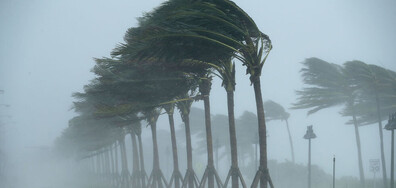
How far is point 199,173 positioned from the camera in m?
78.8

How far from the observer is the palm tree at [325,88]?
36.0m


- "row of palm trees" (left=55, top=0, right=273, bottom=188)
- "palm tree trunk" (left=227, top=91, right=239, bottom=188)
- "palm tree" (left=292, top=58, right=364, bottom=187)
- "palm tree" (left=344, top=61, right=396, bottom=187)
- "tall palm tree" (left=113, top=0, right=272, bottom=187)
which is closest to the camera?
"tall palm tree" (left=113, top=0, right=272, bottom=187)

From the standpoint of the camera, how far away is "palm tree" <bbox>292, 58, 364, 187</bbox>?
36.0 metres

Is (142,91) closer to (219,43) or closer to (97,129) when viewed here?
(219,43)

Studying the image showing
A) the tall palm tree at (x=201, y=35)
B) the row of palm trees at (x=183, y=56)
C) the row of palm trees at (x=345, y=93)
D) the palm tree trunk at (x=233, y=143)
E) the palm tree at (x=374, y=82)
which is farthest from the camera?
the row of palm trees at (x=345, y=93)

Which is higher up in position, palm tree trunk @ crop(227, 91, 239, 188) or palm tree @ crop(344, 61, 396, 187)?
palm tree @ crop(344, 61, 396, 187)

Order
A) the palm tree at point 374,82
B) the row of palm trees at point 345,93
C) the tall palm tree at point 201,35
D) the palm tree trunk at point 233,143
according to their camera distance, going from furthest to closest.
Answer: the row of palm trees at point 345,93 < the palm tree at point 374,82 < the palm tree trunk at point 233,143 < the tall palm tree at point 201,35

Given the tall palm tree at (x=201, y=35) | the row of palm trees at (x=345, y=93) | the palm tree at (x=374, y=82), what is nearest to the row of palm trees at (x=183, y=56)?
the tall palm tree at (x=201, y=35)

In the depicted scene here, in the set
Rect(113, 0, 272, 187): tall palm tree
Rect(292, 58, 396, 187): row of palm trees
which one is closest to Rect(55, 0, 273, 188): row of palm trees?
Rect(113, 0, 272, 187): tall palm tree

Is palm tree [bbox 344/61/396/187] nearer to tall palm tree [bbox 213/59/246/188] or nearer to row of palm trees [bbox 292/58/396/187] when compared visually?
row of palm trees [bbox 292/58/396/187]

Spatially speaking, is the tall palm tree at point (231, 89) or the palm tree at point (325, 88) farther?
the palm tree at point (325, 88)

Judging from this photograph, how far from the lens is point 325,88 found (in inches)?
1459

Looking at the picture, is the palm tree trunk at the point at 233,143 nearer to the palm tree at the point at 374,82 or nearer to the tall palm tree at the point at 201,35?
→ the tall palm tree at the point at 201,35

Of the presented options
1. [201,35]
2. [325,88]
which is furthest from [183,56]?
[325,88]
